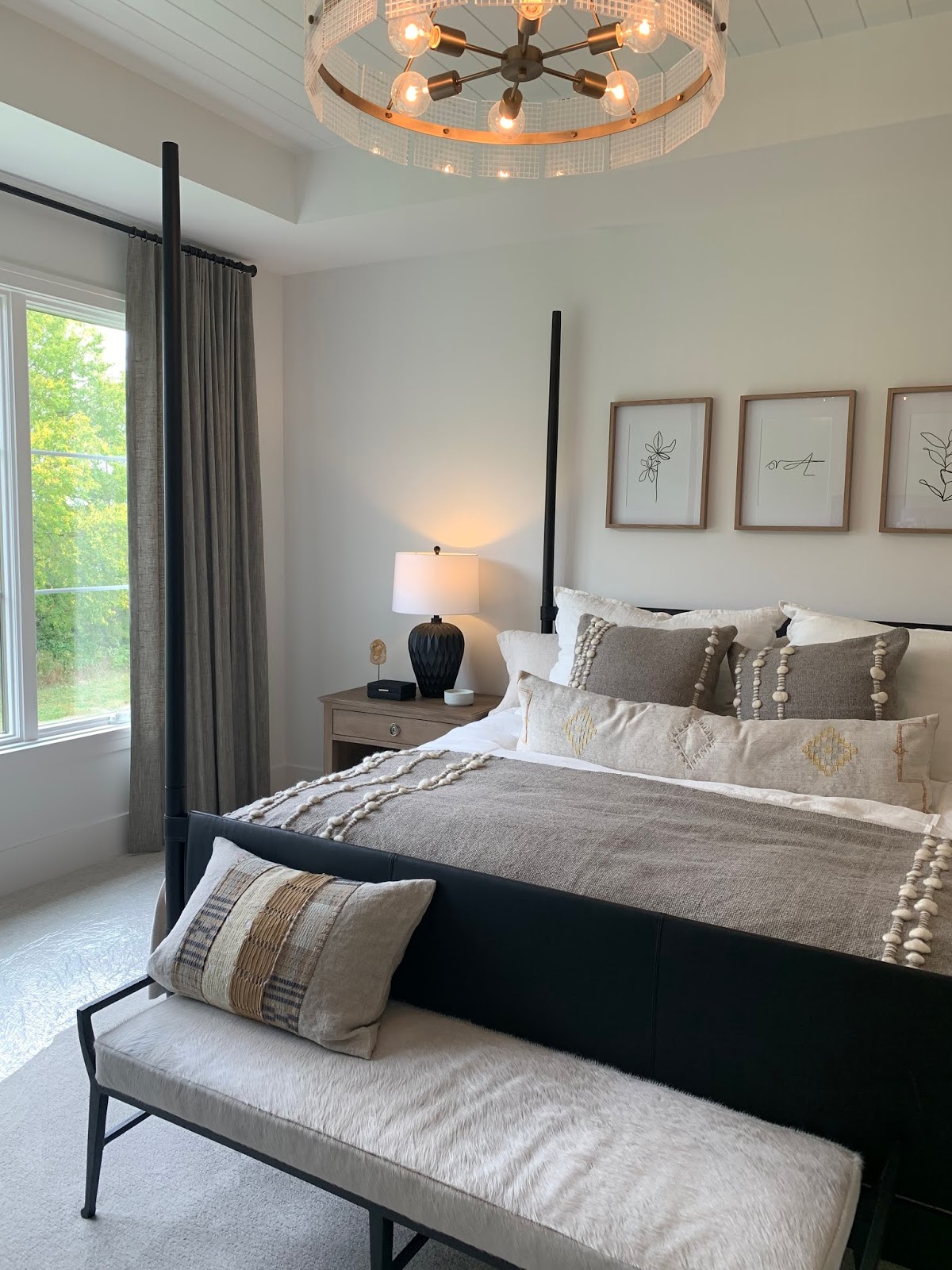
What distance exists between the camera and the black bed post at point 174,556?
214cm

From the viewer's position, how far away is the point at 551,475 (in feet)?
12.0

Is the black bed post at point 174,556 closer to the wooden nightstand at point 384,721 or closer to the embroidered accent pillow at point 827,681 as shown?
the wooden nightstand at point 384,721

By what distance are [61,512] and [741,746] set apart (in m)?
2.60

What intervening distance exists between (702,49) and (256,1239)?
7.47 feet

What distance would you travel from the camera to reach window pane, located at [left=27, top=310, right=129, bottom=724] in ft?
11.2

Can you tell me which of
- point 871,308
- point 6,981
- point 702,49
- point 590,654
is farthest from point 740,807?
point 6,981

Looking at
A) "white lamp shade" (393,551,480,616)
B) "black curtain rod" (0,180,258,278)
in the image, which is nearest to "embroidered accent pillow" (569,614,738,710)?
"white lamp shade" (393,551,480,616)

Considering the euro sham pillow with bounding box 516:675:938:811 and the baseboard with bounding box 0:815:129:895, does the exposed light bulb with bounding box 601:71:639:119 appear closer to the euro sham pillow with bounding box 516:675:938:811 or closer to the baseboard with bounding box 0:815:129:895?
the euro sham pillow with bounding box 516:675:938:811

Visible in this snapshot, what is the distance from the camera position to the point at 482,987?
5.82ft

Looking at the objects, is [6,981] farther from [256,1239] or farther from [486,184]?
[486,184]

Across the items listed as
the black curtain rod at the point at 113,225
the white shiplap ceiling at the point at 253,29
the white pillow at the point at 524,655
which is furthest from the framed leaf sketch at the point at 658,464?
the black curtain rod at the point at 113,225

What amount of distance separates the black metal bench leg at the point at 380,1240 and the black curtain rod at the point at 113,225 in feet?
10.3

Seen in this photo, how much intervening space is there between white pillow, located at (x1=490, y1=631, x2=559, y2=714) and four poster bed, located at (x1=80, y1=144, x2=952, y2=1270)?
35.8 inches

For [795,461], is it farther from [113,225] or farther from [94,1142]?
[94,1142]
